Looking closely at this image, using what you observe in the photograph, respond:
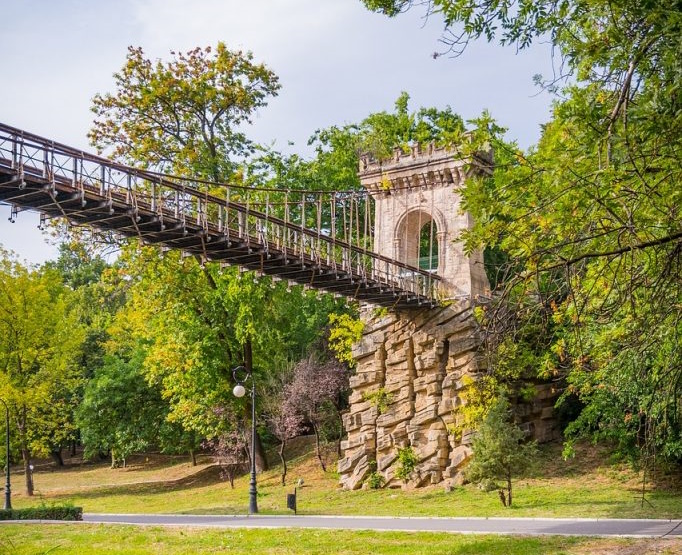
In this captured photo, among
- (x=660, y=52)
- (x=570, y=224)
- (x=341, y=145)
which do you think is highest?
(x=341, y=145)

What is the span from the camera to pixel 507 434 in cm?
2056

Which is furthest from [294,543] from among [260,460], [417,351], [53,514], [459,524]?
[260,460]

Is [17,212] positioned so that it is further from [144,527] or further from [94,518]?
[94,518]

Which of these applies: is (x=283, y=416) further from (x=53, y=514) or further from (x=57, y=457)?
(x=57, y=457)

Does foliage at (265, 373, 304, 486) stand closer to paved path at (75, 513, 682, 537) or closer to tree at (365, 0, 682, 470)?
paved path at (75, 513, 682, 537)

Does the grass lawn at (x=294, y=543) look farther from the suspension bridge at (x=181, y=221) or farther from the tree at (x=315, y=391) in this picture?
the tree at (x=315, y=391)

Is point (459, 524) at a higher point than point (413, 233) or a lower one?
lower

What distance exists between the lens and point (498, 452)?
66.7 feet

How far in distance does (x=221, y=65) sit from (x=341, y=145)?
805cm

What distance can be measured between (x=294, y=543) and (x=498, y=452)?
7046mm

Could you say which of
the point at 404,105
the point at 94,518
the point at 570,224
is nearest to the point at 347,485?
the point at 94,518

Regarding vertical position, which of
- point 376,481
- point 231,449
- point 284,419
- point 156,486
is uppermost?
point 284,419

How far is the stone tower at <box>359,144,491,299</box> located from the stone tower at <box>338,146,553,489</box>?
1.3 inches

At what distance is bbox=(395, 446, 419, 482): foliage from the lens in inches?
1050
